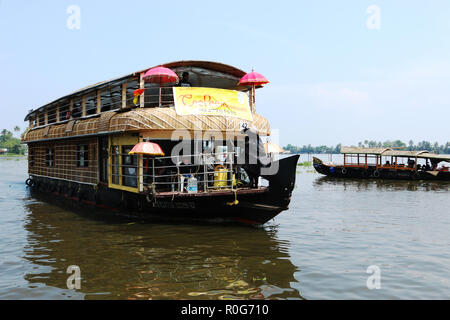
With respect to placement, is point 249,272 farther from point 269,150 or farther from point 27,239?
point 27,239

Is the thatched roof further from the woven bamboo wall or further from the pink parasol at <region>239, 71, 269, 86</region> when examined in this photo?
the woven bamboo wall

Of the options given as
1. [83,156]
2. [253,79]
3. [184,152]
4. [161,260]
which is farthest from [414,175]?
[161,260]

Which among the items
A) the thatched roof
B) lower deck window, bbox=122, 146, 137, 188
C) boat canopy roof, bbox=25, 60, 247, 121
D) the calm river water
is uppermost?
boat canopy roof, bbox=25, 60, 247, 121

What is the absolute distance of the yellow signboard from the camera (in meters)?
9.91

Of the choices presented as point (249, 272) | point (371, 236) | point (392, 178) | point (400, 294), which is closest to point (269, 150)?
point (371, 236)

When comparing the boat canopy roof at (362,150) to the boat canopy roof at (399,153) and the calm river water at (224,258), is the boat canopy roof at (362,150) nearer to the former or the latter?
the boat canopy roof at (399,153)

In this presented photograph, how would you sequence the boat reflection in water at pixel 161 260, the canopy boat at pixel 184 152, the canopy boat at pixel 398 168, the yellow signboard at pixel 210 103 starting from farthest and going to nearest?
the canopy boat at pixel 398 168, the yellow signboard at pixel 210 103, the canopy boat at pixel 184 152, the boat reflection in water at pixel 161 260

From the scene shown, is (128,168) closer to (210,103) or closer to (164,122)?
(164,122)

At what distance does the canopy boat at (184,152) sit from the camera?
30.3ft

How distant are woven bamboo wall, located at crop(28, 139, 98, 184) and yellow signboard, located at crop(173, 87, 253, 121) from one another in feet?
13.9

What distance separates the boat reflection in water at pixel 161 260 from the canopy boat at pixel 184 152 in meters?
0.79

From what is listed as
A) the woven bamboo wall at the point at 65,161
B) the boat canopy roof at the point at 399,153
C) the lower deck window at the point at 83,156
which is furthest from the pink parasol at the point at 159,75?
the boat canopy roof at the point at 399,153

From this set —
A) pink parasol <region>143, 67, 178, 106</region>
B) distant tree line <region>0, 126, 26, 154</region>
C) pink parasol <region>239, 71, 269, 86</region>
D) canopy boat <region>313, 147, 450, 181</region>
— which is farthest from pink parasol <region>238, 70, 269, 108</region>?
distant tree line <region>0, 126, 26, 154</region>
